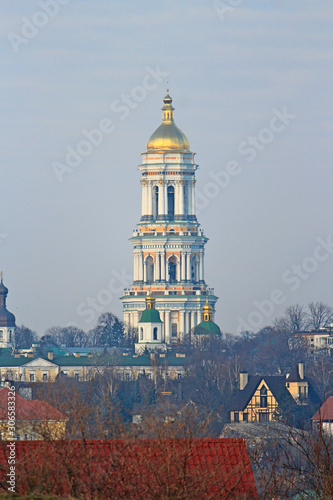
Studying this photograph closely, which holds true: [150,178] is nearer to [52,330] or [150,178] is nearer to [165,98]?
[165,98]

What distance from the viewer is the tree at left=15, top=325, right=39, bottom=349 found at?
168500 millimetres

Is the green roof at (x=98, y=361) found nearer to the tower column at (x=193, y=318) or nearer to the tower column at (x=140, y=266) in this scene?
the tower column at (x=193, y=318)

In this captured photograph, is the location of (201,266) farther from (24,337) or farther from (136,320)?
(24,337)

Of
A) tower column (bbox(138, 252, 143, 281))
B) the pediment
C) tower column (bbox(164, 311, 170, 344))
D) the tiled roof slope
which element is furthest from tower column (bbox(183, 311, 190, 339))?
the tiled roof slope

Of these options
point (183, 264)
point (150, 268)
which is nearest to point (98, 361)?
point (183, 264)

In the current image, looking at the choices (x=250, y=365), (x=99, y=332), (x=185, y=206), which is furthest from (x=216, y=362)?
(x=99, y=332)

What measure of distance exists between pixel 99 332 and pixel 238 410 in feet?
253

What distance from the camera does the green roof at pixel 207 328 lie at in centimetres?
14175

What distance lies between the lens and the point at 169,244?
151 m

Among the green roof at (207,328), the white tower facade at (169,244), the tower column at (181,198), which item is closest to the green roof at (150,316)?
the green roof at (207,328)

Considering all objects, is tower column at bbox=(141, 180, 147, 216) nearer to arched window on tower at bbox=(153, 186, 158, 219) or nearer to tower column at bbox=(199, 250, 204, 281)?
arched window on tower at bbox=(153, 186, 158, 219)

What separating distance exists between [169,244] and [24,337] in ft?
92.2

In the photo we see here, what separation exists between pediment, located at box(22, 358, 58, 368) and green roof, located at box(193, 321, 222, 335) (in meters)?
12.6

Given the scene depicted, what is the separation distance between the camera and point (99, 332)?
167 meters
